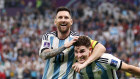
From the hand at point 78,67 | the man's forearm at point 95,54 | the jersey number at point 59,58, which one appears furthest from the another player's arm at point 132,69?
the jersey number at point 59,58

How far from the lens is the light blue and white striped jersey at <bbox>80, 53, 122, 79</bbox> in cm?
545

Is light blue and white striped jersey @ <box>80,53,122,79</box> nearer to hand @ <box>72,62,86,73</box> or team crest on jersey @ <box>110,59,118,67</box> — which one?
team crest on jersey @ <box>110,59,118,67</box>

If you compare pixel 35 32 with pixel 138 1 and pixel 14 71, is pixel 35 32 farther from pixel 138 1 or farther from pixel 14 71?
pixel 138 1

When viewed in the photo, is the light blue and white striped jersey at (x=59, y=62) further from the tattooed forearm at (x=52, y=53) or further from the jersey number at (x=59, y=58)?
the tattooed forearm at (x=52, y=53)

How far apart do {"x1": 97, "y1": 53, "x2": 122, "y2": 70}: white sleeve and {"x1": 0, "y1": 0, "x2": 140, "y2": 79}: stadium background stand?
801 cm

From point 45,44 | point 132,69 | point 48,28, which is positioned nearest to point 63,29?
point 45,44

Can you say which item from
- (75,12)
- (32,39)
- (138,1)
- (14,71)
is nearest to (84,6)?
(75,12)

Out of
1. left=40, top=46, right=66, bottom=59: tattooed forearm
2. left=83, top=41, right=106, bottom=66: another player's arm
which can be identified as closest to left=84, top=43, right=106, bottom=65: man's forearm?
left=83, top=41, right=106, bottom=66: another player's arm

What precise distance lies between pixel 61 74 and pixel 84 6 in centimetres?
1521

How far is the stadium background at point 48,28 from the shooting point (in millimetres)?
15617

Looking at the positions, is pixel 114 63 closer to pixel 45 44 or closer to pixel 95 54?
pixel 95 54

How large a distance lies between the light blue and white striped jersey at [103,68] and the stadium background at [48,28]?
779 centimetres

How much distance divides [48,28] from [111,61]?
45.8ft

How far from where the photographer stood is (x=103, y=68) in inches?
222
